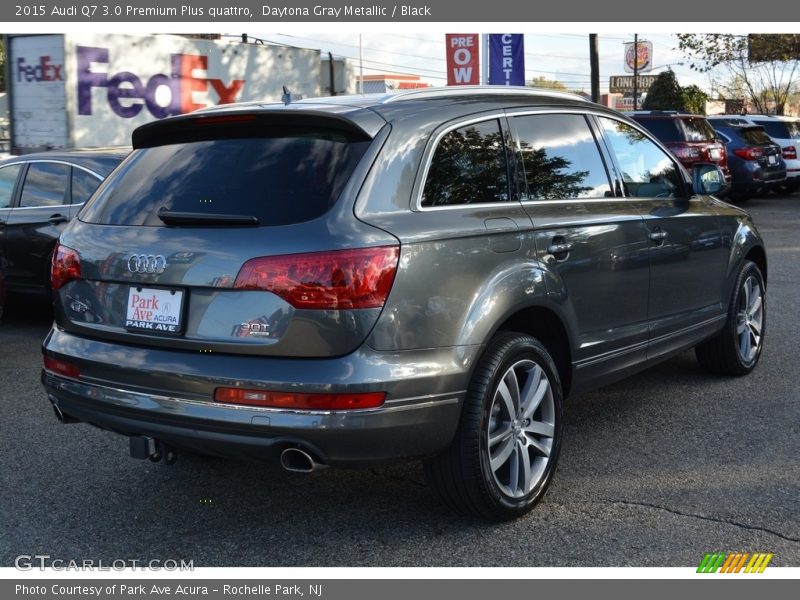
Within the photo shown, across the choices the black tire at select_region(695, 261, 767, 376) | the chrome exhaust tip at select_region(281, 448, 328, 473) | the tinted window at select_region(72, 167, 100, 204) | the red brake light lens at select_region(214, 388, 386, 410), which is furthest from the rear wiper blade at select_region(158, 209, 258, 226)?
the tinted window at select_region(72, 167, 100, 204)

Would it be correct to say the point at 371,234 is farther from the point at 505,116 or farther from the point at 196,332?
the point at 505,116

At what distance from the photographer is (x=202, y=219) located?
372cm

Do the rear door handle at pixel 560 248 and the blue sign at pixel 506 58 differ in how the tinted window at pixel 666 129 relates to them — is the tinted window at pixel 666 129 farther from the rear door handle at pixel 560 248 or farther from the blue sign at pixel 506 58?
the rear door handle at pixel 560 248

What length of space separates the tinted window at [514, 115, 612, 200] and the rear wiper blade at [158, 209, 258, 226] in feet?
4.60

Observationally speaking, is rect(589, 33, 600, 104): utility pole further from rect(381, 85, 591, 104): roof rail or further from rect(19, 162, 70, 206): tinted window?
rect(381, 85, 591, 104): roof rail

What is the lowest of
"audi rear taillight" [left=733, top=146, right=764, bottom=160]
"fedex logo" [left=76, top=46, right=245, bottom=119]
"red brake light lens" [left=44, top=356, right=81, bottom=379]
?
"red brake light lens" [left=44, top=356, right=81, bottom=379]

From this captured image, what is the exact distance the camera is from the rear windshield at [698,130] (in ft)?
60.3

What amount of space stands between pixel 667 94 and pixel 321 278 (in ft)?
120

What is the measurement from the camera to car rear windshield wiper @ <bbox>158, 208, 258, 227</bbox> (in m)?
3.64

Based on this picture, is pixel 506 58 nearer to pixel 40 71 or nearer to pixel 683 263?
pixel 40 71

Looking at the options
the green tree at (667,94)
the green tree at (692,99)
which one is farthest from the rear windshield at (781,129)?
the green tree at (667,94)

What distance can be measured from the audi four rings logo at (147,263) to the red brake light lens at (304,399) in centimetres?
54

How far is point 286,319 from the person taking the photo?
11.5 ft

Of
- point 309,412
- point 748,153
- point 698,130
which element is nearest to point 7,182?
point 309,412
